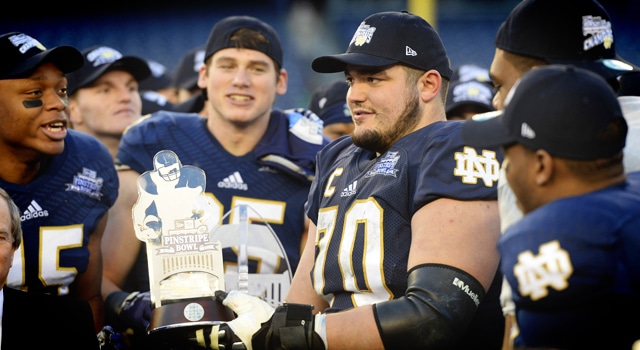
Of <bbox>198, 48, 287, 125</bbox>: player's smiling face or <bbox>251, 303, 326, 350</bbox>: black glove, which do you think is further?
<bbox>198, 48, 287, 125</bbox>: player's smiling face

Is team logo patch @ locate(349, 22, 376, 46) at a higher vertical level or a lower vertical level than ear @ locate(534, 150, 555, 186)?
higher

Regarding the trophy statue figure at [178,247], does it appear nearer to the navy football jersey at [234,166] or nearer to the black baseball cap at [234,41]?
the navy football jersey at [234,166]

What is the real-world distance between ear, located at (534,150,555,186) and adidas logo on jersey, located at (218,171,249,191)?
2.48m

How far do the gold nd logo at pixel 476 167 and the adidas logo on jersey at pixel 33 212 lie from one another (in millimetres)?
1963

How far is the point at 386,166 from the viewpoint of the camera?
3264mm

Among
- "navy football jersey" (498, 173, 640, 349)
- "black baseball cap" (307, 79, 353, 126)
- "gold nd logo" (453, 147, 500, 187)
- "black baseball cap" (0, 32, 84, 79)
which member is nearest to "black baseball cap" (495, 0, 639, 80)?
"gold nd logo" (453, 147, 500, 187)

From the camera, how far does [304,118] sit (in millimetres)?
4902

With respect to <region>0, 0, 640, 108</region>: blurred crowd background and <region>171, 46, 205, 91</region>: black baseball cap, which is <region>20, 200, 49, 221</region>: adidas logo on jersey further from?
<region>0, 0, 640, 108</region>: blurred crowd background

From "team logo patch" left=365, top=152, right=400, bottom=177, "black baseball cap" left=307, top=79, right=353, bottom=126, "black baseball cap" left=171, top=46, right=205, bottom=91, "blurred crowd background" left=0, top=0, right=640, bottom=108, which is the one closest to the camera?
"team logo patch" left=365, top=152, right=400, bottom=177

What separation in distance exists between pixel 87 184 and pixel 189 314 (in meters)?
1.42

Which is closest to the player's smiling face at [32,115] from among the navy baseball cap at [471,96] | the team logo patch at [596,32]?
the team logo patch at [596,32]

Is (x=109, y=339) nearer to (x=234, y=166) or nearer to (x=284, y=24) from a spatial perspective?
(x=234, y=166)

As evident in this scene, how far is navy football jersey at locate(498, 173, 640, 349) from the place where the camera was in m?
2.09

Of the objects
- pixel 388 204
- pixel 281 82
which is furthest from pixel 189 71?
pixel 388 204
